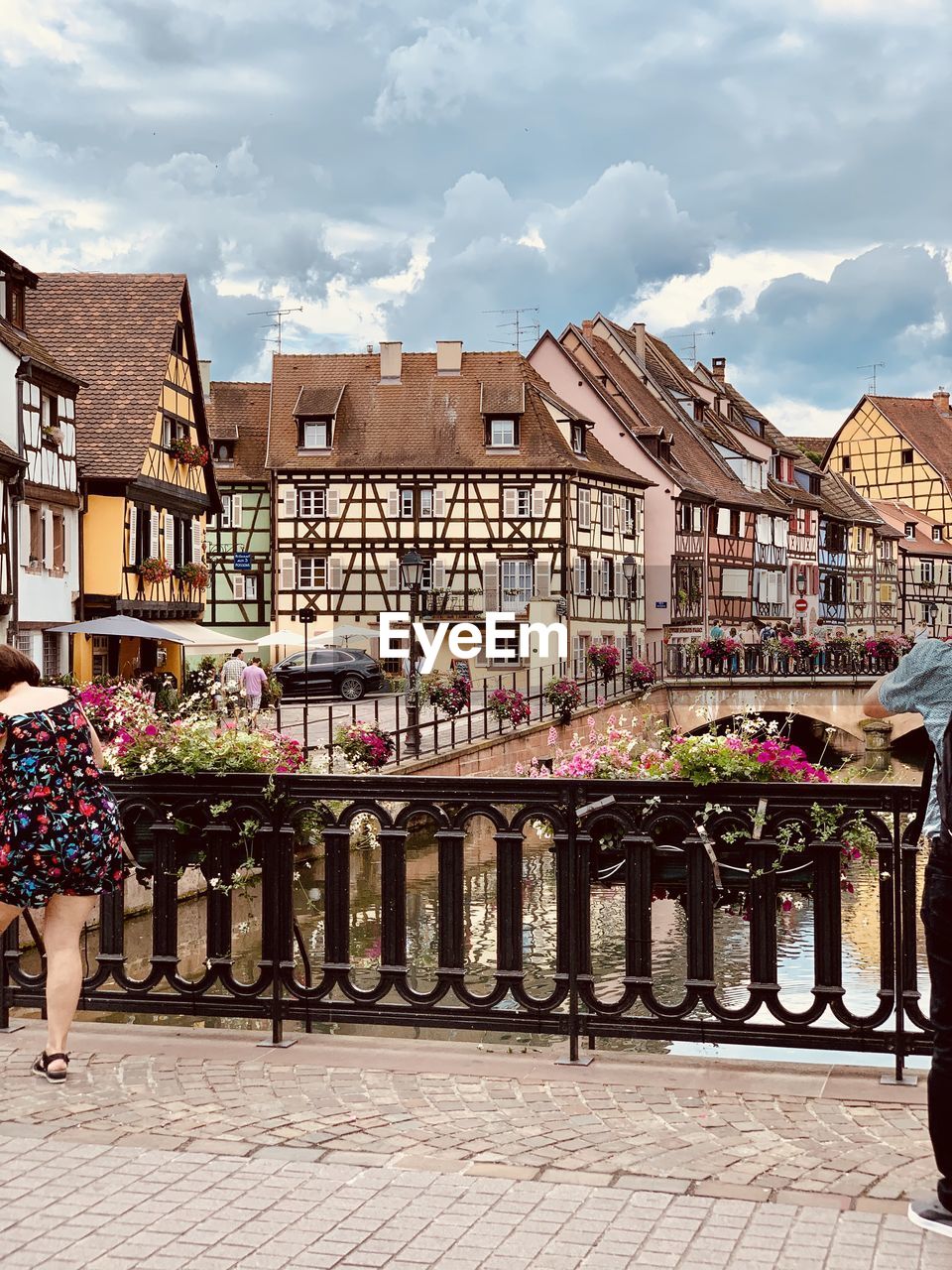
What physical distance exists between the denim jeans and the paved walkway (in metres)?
0.24

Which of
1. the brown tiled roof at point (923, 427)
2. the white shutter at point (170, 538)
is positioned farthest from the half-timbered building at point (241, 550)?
the brown tiled roof at point (923, 427)

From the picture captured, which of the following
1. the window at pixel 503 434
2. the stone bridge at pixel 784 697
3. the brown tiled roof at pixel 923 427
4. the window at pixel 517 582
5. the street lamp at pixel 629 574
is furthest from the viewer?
the brown tiled roof at pixel 923 427

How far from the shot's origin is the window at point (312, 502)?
55.8m

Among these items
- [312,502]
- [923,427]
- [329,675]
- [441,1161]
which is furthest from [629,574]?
[441,1161]

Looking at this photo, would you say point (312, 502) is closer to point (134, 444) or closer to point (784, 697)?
point (784, 697)

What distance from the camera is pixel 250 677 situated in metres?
32.6

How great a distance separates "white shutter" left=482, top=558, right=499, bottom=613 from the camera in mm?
54406

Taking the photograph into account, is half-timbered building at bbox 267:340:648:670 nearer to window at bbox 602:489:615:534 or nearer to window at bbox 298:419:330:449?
window at bbox 298:419:330:449

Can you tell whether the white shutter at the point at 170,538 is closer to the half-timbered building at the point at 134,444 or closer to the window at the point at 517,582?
the half-timbered building at the point at 134,444

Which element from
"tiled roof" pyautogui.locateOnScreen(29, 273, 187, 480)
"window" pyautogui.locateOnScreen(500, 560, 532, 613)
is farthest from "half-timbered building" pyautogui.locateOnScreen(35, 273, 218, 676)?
"window" pyautogui.locateOnScreen(500, 560, 532, 613)

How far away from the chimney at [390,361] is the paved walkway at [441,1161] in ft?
171

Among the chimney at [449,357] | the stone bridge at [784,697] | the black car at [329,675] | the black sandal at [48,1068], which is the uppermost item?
the chimney at [449,357]

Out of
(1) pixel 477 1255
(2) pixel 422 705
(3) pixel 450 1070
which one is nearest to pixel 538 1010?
(3) pixel 450 1070

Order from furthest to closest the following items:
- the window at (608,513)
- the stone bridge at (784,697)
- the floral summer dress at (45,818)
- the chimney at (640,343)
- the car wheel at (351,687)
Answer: the chimney at (640,343), the window at (608,513), the stone bridge at (784,697), the car wheel at (351,687), the floral summer dress at (45,818)
